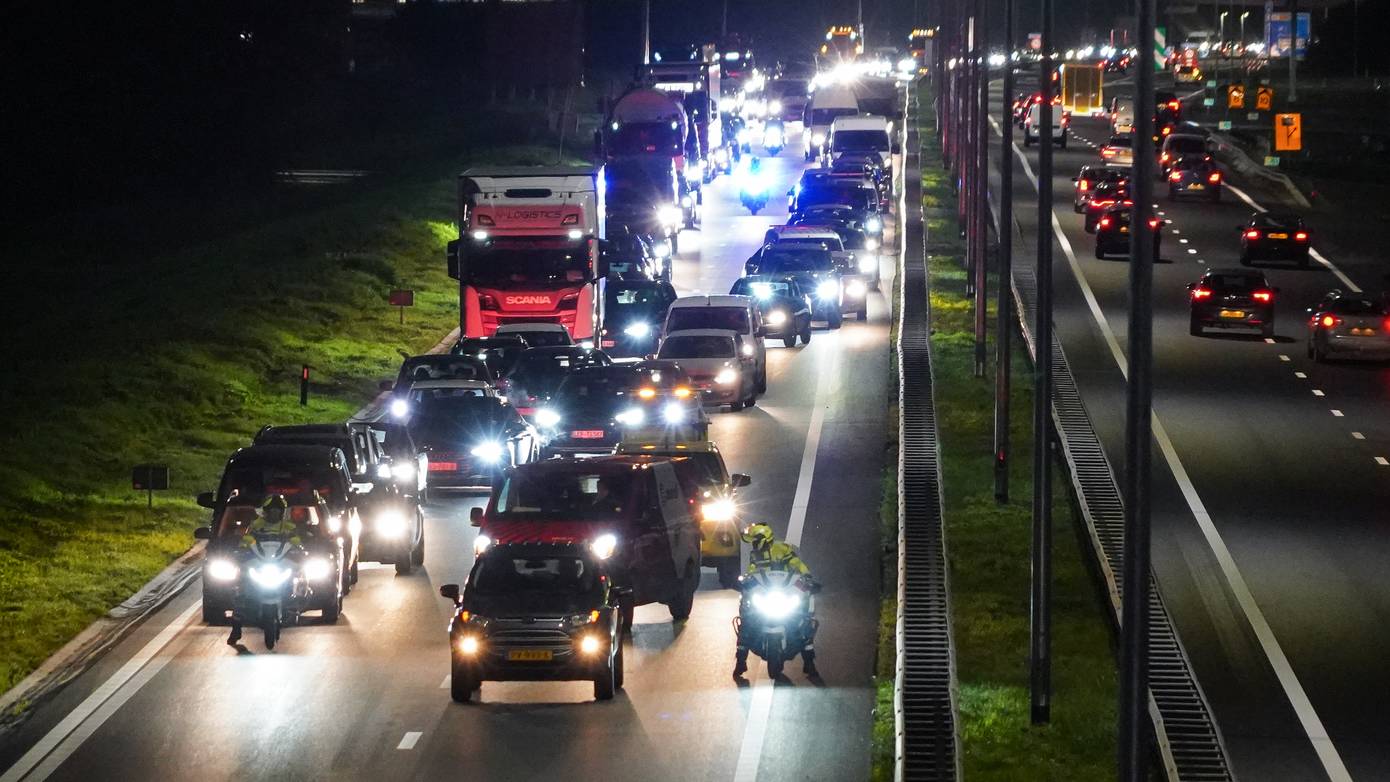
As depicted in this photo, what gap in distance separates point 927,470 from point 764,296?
1810cm

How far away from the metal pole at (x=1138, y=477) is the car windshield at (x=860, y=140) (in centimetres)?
7913

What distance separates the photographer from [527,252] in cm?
4841

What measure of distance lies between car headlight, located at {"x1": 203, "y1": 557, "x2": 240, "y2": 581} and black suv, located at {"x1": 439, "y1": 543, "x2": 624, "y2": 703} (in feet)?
13.2

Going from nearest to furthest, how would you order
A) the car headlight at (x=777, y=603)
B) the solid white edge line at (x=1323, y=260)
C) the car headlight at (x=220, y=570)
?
the car headlight at (x=777, y=603) < the car headlight at (x=220, y=570) < the solid white edge line at (x=1323, y=260)

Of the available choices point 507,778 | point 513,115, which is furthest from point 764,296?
point 513,115

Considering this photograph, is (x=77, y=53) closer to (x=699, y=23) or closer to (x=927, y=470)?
(x=927, y=470)

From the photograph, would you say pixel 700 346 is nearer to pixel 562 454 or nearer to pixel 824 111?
pixel 562 454

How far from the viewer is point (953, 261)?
2734 inches

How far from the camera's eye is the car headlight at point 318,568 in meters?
25.9

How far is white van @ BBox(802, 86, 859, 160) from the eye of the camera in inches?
4178

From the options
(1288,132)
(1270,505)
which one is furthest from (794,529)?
(1288,132)

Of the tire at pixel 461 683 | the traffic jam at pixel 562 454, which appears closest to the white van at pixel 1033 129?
the traffic jam at pixel 562 454

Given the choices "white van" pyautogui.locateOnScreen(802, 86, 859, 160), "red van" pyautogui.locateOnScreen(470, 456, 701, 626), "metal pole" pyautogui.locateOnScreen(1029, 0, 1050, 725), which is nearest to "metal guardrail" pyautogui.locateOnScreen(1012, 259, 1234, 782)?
"metal pole" pyautogui.locateOnScreen(1029, 0, 1050, 725)

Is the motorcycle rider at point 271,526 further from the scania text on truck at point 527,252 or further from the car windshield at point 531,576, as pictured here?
the scania text on truck at point 527,252
